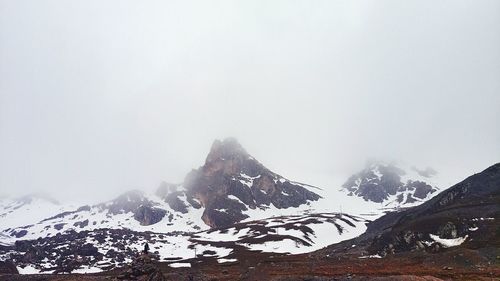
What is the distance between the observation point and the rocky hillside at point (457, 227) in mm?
101500

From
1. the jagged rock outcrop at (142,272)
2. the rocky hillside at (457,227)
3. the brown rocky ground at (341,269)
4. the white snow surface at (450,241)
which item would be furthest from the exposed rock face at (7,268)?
the white snow surface at (450,241)

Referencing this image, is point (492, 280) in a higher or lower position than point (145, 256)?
lower

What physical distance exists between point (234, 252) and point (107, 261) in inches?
1883

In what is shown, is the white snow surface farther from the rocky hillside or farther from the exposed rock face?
the exposed rock face

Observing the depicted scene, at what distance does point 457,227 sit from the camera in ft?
358

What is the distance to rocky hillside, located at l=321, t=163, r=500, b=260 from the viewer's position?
3996 inches

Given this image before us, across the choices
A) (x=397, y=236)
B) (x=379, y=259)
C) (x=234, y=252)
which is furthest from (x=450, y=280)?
(x=234, y=252)

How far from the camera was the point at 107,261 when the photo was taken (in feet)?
516

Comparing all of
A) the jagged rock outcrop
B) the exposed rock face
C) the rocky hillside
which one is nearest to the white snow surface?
the rocky hillside

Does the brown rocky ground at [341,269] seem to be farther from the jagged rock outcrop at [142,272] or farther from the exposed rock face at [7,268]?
the exposed rock face at [7,268]

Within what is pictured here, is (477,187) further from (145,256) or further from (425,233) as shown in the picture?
(145,256)

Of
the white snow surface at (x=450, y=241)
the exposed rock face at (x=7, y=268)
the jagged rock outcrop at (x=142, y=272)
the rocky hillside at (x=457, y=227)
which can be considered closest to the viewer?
the jagged rock outcrop at (x=142, y=272)

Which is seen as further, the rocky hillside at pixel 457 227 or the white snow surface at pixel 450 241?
the white snow surface at pixel 450 241

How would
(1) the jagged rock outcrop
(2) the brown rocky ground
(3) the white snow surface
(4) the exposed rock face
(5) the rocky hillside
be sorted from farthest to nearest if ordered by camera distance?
(4) the exposed rock face, (3) the white snow surface, (5) the rocky hillside, (2) the brown rocky ground, (1) the jagged rock outcrop
